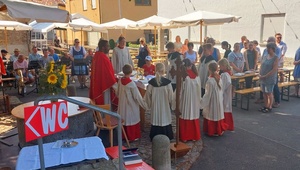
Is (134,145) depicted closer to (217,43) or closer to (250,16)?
(250,16)

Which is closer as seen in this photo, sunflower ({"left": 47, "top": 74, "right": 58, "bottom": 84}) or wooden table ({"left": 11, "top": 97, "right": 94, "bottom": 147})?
sunflower ({"left": 47, "top": 74, "right": 58, "bottom": 84})

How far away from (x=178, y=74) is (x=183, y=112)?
120 centimetres

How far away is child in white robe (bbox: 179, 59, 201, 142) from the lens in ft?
18.1

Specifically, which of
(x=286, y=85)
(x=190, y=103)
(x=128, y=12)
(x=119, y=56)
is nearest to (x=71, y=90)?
(x=119, y=56)

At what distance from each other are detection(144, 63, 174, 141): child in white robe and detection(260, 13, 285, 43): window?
32.4 ft

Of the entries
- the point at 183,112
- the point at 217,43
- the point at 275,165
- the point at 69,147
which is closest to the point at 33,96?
the point at 183,112

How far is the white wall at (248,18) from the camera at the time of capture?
492 inches

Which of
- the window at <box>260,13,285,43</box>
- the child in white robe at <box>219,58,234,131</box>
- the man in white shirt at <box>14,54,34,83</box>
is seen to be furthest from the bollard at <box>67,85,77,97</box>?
the window at <box>260,13,285,43</box>

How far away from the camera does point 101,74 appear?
6.03m

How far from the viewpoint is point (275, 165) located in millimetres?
4734

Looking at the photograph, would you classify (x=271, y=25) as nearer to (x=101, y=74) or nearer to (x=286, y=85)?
(x=286, y=85)

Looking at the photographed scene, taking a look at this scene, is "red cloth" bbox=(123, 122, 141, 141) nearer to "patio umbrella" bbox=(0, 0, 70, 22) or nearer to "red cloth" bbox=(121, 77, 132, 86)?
"red cloth" bbox=(121, 77, 132, 86)

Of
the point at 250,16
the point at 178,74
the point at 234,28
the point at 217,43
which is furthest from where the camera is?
the point at 217,43

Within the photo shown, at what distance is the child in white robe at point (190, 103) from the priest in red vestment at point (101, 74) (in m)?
1.58
